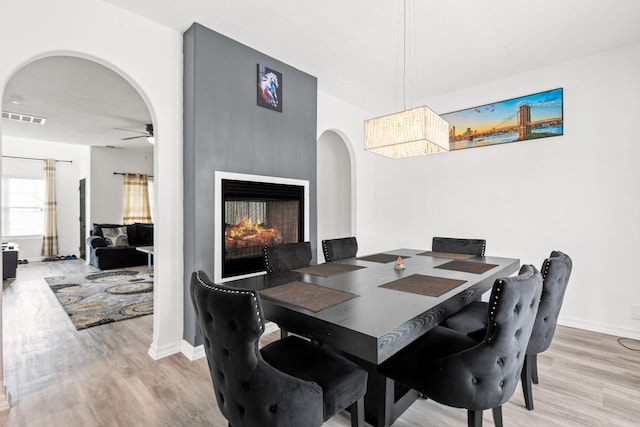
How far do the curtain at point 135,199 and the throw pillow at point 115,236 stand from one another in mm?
986

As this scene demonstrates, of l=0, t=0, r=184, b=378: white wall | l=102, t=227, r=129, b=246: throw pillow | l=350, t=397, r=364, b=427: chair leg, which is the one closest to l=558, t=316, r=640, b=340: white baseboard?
l=350, t=397, r=364, b=427: chair leg

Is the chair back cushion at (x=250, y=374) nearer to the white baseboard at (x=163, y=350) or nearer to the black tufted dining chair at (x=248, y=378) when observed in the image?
the black tufted dining chair at (x=248, y=378)

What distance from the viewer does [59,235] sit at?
24.8 ft

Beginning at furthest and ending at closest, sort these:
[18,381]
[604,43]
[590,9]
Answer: [604,43], [590,9], [18,381]

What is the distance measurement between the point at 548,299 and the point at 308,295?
1.34 m

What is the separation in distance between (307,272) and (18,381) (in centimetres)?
213

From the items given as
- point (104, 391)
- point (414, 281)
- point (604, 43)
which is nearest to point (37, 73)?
point (104, 391)

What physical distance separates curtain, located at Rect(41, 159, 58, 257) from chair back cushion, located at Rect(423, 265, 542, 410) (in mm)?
8908

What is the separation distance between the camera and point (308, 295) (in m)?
1.56

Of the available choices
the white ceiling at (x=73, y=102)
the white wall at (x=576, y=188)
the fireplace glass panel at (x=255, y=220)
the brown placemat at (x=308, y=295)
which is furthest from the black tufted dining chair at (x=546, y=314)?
the white ceiling at (x=73, y=102)

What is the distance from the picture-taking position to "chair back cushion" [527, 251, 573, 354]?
1738mm

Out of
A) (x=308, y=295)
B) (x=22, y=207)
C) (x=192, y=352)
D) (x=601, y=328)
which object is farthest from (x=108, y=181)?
(x=601, y=328)

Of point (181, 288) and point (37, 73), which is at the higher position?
point (37, 73)

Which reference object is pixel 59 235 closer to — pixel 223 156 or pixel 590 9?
pixel 223 156
